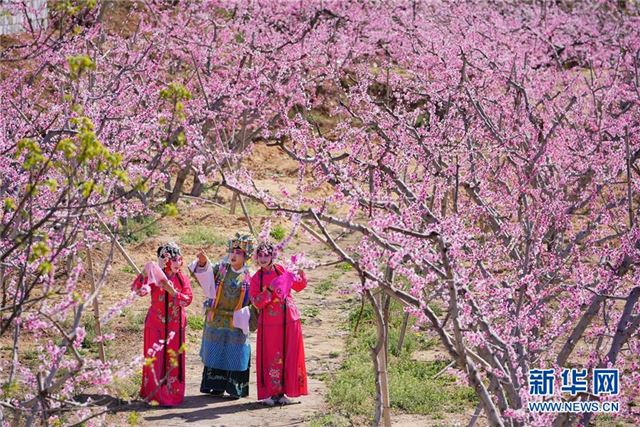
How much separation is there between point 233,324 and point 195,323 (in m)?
2.50

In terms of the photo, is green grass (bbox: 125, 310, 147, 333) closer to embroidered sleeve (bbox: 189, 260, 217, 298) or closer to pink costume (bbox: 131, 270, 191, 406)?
pink costume (bbox: 131, 270, 191, 406)

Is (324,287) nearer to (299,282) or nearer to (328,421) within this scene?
(299,282)

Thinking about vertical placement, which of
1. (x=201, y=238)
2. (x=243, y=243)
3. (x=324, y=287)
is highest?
(x=243, y=243)

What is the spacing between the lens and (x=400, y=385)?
10086 mm

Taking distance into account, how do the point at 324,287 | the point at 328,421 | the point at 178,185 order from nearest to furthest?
the point at 328,421 → the point at 324,287 → the point at 178,185

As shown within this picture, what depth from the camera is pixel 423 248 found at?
6262 mm

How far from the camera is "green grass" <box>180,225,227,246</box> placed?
15.2m

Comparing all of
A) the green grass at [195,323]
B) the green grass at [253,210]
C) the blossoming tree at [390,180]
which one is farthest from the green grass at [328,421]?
→ the green grass at [253,210]

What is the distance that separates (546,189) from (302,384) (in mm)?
2759

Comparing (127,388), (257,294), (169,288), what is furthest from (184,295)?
(127,388)

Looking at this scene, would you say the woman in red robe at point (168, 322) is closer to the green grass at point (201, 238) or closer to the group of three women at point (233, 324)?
the group of three women at point (233, 324)

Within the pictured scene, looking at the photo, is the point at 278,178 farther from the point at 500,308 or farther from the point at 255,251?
the point at 500,308

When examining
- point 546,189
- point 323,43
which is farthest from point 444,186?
point 323,43

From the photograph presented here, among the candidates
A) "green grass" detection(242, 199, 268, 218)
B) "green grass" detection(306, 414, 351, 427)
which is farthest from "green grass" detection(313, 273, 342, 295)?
"green grass" detection(306, 414, 351, 427)
